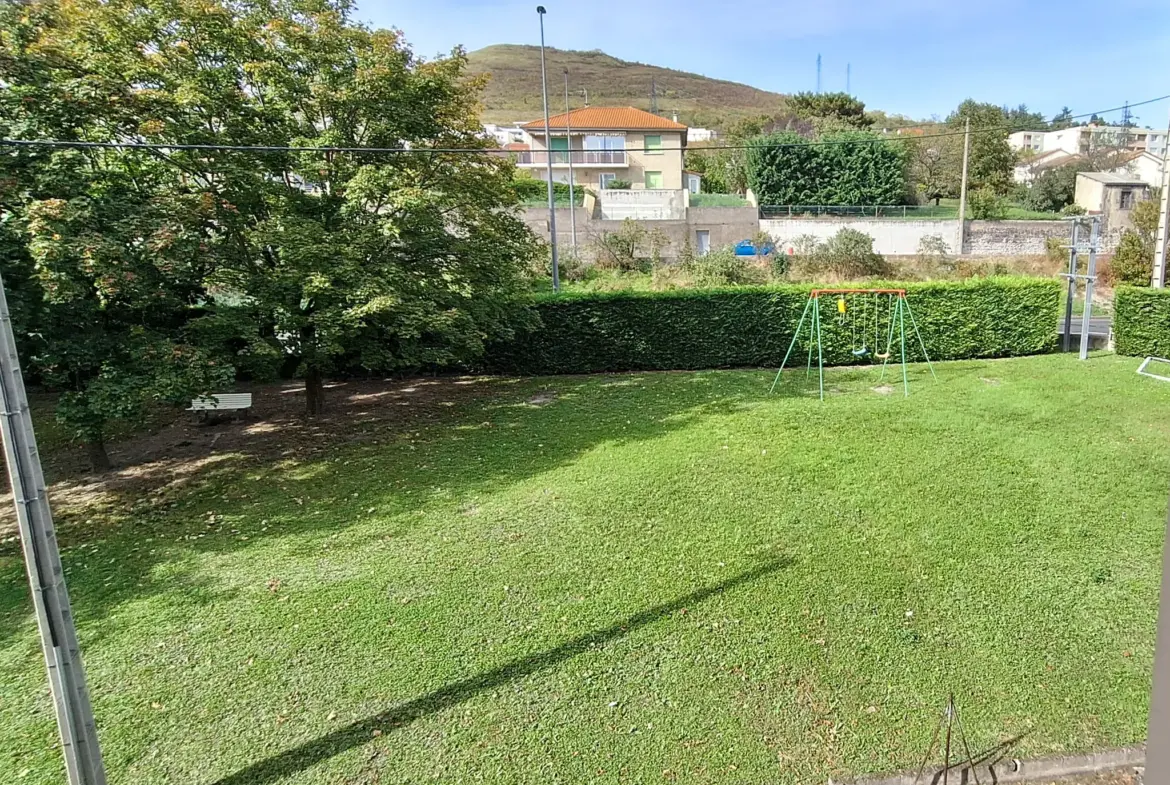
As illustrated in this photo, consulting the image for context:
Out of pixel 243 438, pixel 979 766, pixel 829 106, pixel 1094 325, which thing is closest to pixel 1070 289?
pixel 1094 325

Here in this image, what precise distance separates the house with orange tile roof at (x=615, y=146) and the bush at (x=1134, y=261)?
2475 cm

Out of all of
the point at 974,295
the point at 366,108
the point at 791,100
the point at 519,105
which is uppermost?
the point at 519,105

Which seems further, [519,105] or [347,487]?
[519,105]

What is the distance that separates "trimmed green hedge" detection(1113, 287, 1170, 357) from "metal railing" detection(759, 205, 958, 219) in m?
16.3

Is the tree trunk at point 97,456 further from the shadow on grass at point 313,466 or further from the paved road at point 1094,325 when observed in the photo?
the paved road at point 1094,325

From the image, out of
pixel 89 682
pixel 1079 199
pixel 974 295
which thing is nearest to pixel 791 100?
pixel 1079 199

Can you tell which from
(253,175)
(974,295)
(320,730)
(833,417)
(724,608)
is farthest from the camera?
(974,295)

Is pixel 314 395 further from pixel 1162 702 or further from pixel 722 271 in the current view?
pixel 722 271

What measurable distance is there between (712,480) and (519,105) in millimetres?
86513

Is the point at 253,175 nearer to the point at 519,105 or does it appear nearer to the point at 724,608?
the point at 724,608

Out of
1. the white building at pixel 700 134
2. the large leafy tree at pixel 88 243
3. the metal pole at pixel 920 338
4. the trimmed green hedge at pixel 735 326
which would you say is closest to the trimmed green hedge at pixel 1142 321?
the trimmed green hedge at pixel 735 326

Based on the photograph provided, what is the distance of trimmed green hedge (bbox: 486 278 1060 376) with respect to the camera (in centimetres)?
1301

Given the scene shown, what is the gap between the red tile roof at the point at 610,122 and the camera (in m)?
41.0

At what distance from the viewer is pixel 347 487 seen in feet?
23.4
